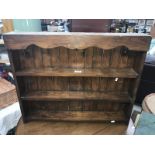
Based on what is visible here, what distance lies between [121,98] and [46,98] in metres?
0.75

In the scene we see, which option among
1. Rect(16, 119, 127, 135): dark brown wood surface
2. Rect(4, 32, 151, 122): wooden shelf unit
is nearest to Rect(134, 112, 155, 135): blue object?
Rect(4, 32, 151, 122): wooden shelf unit

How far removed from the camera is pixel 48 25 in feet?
12.3

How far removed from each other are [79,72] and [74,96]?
A: 28cm

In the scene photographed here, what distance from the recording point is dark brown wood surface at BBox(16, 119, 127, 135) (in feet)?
4.99

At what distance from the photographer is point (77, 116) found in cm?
166

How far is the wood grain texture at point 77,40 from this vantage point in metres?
1.14

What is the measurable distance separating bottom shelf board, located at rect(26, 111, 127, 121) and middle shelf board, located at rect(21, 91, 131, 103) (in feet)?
0.79

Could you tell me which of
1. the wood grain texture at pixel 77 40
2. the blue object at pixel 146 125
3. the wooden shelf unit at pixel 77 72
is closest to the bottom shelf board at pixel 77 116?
the wooden shelf unit at pixel 77 72

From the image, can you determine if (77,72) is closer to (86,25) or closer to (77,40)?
(77,40)

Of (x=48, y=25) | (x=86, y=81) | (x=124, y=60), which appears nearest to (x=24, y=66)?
(x=86, y=81)

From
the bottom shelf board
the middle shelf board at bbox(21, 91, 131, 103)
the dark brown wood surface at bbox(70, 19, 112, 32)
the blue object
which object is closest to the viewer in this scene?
the blue object

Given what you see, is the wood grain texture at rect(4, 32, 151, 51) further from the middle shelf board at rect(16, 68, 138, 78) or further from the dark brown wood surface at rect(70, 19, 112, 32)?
the dark brown wood surface at rect(70, 19, 112, 32)
